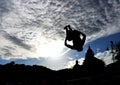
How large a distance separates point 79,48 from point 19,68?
1966 centimetres

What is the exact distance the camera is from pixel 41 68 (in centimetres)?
2931

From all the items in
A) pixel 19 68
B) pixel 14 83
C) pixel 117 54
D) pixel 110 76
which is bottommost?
pixel 110 76

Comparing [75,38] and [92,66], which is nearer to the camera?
[75,38]

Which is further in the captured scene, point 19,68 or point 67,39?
point 19,68

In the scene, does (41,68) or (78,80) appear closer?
(78,80)

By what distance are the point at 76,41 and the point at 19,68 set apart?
19.7 m

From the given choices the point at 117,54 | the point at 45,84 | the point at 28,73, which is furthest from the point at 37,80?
the point at 117,54

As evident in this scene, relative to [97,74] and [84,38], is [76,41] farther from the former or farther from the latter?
[97,74]

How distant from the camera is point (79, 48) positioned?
875cm

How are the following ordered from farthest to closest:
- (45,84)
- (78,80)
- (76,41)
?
(45,84) < (78,80) < (76,41)

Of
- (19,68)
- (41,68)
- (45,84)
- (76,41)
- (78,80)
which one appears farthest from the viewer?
(41,68)

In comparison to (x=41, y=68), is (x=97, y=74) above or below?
below

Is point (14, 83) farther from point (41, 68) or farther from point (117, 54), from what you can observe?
point (117, 54)

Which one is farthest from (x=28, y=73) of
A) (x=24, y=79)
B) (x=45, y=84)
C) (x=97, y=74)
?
(x=97, y=74)
